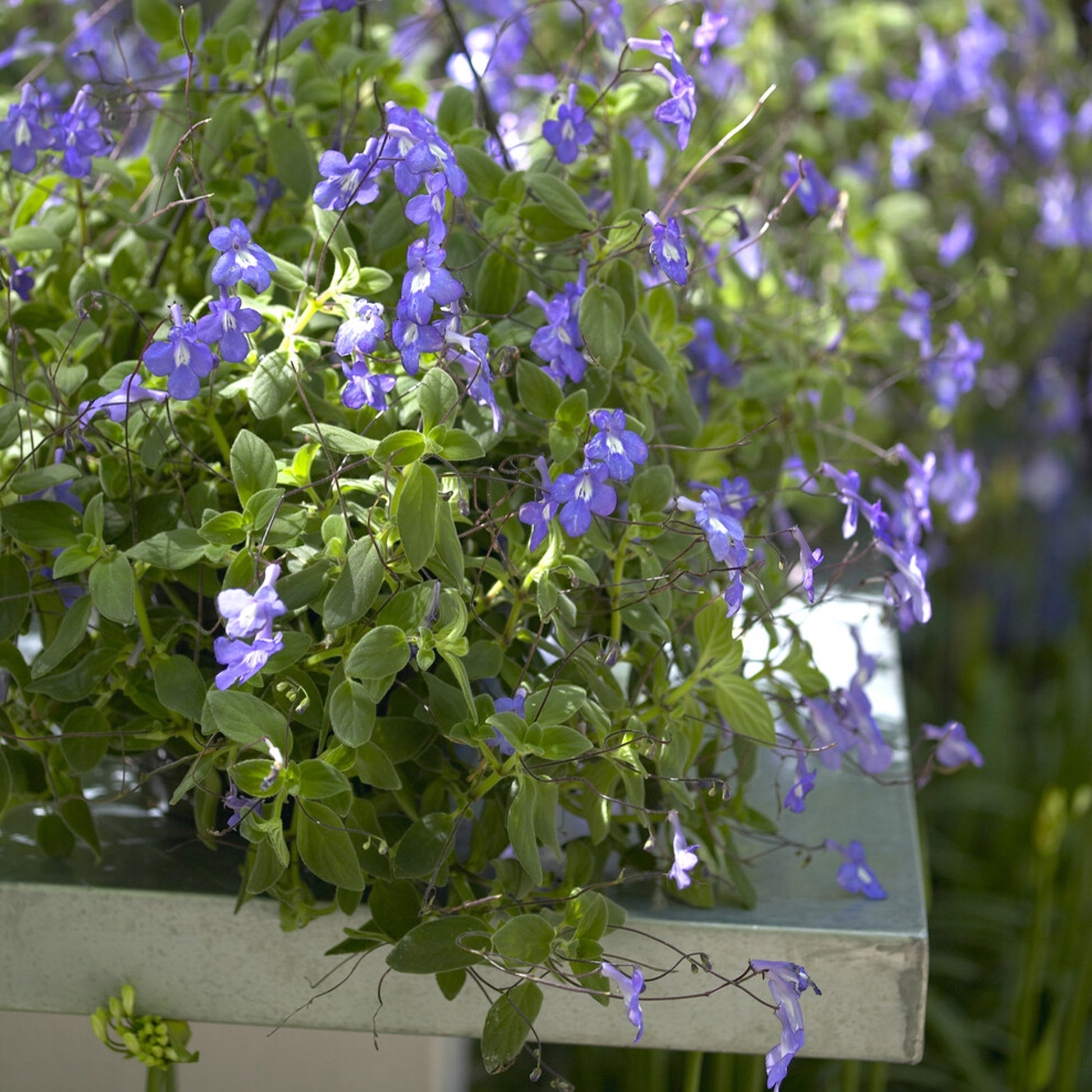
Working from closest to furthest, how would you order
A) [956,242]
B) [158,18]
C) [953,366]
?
[158,18] < [953,366] < [956,242]

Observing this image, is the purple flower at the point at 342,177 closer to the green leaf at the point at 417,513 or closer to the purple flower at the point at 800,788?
the green leaf at the point at 417,513

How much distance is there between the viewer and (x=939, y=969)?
1.64 m

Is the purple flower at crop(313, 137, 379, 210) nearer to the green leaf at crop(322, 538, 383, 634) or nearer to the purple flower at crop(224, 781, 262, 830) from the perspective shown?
the green leaf at crop(322, 538, 383, 634)

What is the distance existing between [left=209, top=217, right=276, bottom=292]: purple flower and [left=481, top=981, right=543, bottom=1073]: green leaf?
0.35 meters

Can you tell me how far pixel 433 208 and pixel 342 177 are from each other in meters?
0.05

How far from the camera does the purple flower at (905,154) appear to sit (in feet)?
4.99

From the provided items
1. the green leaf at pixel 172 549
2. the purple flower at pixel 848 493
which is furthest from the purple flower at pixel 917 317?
the green leaf at pixel 172 549

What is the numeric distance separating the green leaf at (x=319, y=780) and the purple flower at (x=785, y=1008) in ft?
0.68

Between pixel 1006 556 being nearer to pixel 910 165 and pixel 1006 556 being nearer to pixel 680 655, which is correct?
pixel 910 165

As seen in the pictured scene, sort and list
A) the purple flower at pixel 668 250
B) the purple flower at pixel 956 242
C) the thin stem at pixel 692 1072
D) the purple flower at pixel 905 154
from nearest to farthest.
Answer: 1. the purple flower at pixel 668 250
2. the thin stem at pixel 692 1072
3. the purple flower at pixel 956 242
4. the purple flower at pixel 905 154

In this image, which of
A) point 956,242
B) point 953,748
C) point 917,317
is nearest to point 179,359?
point 953,748

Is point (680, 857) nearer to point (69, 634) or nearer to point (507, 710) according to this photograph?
point (507, 710)

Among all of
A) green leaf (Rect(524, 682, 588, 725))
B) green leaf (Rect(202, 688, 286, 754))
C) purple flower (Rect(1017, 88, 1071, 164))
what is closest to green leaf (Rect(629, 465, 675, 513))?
green leaf (Rect(524, 682, 588, 725))

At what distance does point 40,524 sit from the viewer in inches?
25.1
